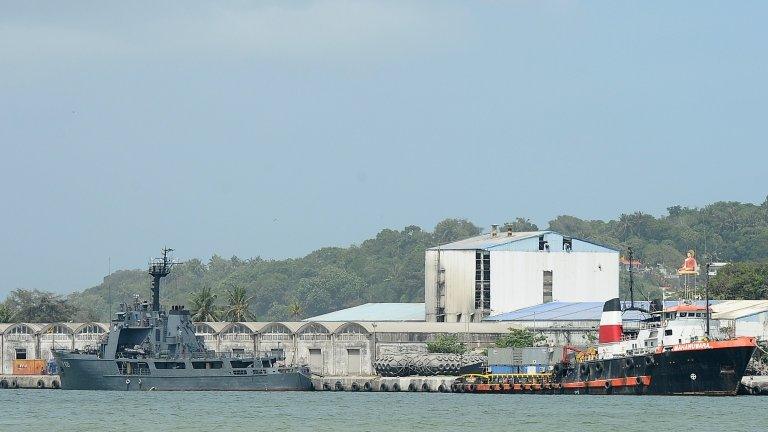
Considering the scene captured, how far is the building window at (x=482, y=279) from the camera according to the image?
119 m

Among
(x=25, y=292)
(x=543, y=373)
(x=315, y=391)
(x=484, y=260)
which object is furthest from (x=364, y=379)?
(x=25, y=292)

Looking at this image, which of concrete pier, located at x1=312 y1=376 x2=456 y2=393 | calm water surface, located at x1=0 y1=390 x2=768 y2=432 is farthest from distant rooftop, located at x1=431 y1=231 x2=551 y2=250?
calm water surface, located at x1=0 y1=390 x2=768 y2=432

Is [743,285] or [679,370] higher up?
[743,285]

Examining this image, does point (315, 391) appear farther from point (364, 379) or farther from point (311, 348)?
point (311, 348)

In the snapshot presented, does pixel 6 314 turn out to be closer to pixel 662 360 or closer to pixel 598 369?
pixel 598 369

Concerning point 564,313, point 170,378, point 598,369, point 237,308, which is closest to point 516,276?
point 564,313

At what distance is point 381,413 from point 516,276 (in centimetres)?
4487

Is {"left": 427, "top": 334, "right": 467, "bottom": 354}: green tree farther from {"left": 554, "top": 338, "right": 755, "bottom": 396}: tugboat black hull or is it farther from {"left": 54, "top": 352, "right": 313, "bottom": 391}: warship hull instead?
{"left": 554, "top": 338, "right": 755, "bottom": 396}: tugboat black hull

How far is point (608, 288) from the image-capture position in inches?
4803

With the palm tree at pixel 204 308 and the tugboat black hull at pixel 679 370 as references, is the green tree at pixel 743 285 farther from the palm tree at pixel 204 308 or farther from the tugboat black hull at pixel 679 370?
the tugboat black hull at pixel 679 370

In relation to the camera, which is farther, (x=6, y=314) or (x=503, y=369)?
(x=6, y=314)

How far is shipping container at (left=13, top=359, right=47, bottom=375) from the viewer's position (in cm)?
11500

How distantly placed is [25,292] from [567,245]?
55.1 metres

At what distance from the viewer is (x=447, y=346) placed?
346ft
